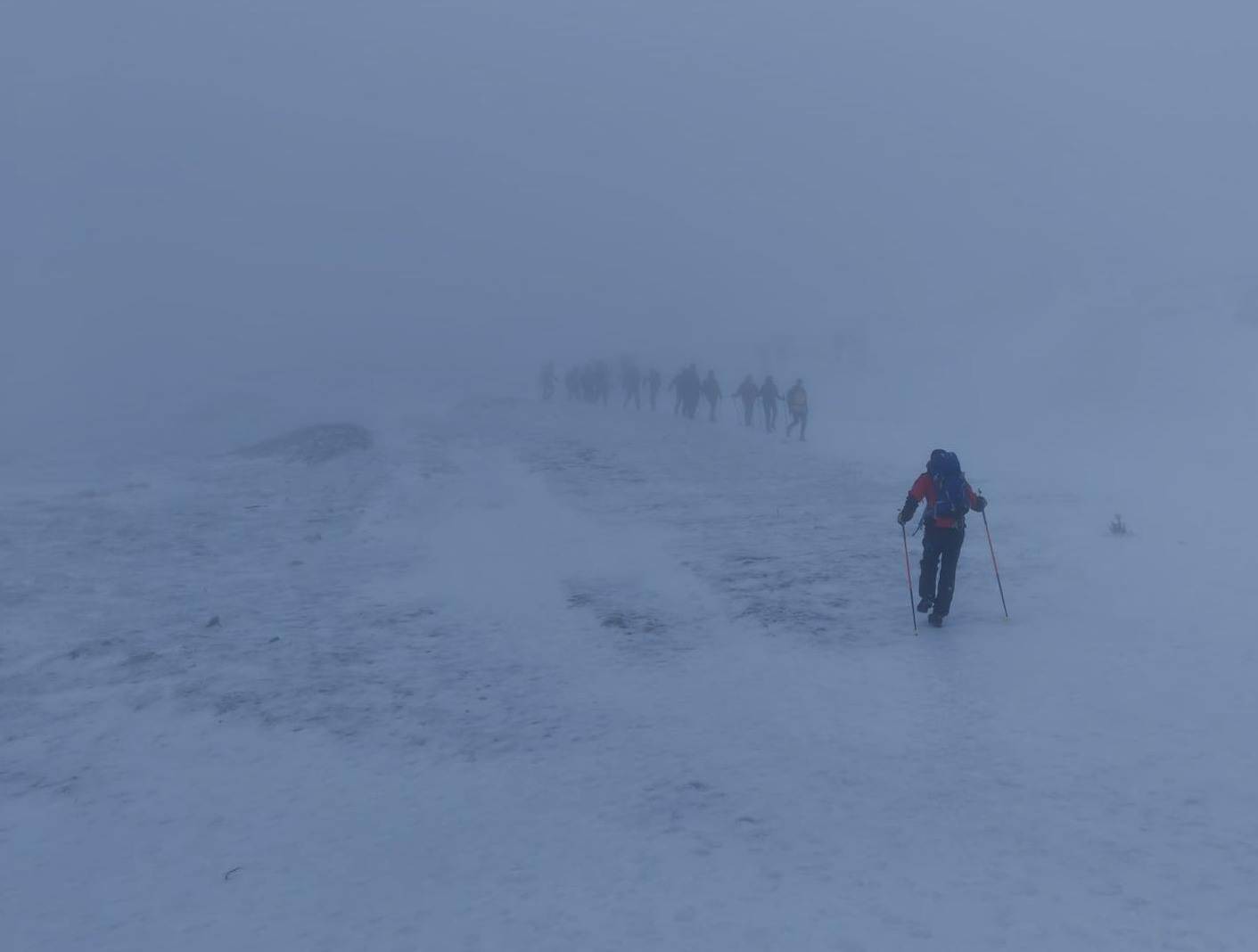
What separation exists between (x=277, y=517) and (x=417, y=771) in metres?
12.0

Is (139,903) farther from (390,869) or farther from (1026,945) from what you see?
(1026,945)

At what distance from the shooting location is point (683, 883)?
5.50 metres

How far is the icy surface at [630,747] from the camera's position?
207 inches

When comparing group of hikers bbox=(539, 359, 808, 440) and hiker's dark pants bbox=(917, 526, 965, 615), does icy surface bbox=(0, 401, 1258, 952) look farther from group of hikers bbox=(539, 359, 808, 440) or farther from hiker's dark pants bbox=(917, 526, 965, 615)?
group of hikers bbox=(539, 359, 808, 440)

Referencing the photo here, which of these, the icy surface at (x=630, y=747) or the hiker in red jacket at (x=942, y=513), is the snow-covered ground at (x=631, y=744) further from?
the hiker in red jacket at (x=942, y=513)

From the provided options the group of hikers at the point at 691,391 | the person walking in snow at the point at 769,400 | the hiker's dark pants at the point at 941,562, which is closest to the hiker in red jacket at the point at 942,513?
the hiker's dark pants at the point at 941,562

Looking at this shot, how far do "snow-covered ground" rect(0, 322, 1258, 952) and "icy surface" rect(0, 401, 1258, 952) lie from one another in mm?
30

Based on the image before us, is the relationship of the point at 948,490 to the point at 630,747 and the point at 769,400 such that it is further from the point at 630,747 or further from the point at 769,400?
the point at 769,400

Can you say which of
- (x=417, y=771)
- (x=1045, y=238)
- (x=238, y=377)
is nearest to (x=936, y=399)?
(x=417, y=771)

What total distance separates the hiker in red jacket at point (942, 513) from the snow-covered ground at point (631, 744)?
1.54ft

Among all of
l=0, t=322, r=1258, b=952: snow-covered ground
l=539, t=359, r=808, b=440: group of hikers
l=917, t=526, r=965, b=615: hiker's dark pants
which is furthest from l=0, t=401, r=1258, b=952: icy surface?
l=539, t=359, r=808, b=440: group of hikers

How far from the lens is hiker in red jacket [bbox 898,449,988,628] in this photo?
9.91m

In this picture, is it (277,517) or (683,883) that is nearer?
(683,883)

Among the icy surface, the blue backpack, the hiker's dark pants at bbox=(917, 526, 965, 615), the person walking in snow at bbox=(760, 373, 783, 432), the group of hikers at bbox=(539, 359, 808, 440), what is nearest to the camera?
the icy surface
